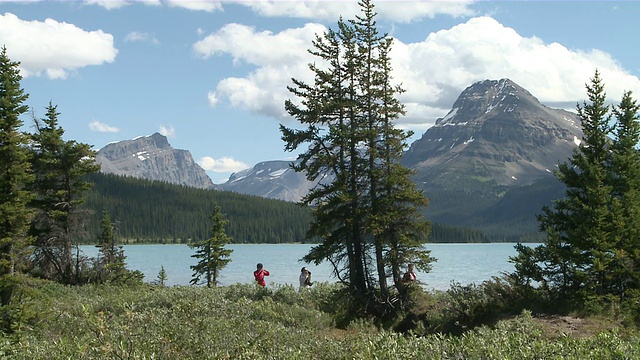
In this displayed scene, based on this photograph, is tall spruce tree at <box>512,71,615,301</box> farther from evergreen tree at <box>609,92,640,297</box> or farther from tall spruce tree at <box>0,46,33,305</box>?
tall spruce tree at <box>0,46,33,305</box>

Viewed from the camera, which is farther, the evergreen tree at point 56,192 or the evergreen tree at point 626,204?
the evergreen tree at point 56,192

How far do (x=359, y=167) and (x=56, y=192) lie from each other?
725 inches

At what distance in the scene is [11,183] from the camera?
18.3 m

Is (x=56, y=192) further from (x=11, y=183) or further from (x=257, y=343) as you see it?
(x=257, y=343)

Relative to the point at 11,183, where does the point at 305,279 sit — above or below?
below

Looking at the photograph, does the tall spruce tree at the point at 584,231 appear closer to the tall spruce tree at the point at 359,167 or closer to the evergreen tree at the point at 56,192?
the tall spruce tree at the point at 359,167

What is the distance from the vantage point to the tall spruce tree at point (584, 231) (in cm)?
1739

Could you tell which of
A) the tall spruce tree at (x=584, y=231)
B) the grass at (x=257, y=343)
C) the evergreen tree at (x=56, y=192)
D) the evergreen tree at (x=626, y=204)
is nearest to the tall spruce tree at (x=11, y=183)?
the grass at (x=257, y=343)

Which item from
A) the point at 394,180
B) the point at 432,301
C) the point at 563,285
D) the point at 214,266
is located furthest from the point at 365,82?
the point at 214,266

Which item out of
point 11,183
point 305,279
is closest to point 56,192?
point 11,183

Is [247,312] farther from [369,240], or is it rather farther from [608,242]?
[608,242]

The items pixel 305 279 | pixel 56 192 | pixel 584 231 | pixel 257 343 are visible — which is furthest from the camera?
pixel 56 192

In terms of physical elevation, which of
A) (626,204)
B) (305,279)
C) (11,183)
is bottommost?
(305,279)

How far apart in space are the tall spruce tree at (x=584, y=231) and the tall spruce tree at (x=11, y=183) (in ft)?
53.4
